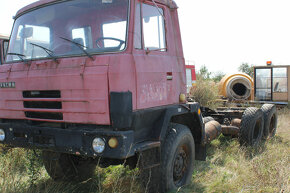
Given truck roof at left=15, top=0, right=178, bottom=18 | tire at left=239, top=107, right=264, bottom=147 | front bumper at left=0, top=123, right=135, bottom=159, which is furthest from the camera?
tire at left=239, top=107, right=264, bottom=147

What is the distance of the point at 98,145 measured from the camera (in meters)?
3.07

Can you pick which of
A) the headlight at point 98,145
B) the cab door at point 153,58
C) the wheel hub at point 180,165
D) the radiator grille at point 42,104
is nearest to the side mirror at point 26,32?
the radiator grille at point 42,104

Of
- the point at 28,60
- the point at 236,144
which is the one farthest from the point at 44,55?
the point at 236,144

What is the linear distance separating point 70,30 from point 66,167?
7.08ft

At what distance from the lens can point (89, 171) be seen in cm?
483

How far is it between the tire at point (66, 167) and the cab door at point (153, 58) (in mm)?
1585

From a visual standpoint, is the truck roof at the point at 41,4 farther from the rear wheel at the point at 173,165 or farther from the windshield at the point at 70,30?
the rear wheel at the point at 173,165

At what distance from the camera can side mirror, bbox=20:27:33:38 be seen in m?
4.02

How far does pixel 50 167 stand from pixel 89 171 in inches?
26.0

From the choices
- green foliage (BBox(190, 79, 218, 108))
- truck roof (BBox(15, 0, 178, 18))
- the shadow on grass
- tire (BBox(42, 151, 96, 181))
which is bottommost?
the shadow on grass

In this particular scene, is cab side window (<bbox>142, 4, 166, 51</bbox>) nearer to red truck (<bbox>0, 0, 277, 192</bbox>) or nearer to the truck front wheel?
red truck (<bbox>0, 0, 277, 192</bbox>)

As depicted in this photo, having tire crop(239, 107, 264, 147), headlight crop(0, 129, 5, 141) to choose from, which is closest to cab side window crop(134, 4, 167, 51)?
headlight crop(0, 129, 5, 141)

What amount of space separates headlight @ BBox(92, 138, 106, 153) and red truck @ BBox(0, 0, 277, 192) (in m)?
0.01

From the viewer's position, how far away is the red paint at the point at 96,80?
121 inches
